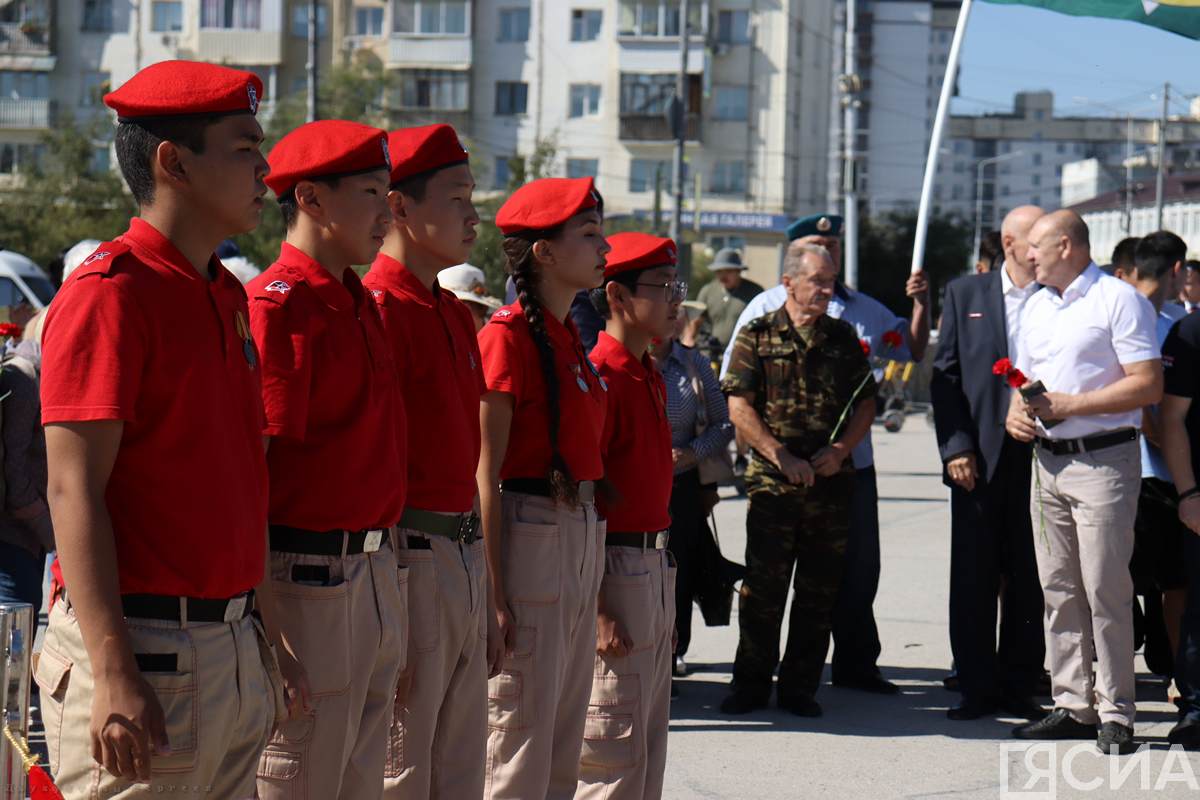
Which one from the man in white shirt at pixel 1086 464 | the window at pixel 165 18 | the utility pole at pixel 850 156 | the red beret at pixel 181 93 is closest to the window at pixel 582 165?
the window at pixel 165 18

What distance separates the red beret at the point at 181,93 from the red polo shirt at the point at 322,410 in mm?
557

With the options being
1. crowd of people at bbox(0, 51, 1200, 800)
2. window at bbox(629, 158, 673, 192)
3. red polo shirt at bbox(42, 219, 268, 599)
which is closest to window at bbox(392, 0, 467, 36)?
window at bbox(629, 158, 673, 192)

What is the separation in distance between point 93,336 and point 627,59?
5994 cm

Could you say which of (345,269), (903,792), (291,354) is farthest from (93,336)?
(903,792)

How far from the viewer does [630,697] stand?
5184 mm

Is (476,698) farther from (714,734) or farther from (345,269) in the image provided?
(714,734)

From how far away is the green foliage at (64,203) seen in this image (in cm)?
4309

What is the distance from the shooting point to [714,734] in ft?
23.5

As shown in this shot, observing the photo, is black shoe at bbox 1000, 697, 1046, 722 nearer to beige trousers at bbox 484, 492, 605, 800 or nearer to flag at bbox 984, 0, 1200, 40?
beige trousers at bbox 484, 492, 605, 800

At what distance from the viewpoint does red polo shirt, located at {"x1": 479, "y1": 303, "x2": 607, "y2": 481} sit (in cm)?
→ 480

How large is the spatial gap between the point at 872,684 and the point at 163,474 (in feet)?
18.4

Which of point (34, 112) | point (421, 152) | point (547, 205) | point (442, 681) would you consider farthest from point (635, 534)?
point (34, 112)

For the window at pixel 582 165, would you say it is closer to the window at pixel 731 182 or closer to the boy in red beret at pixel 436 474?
the window at pixel 731 182

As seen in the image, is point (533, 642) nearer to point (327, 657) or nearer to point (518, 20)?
point (327, 657)
